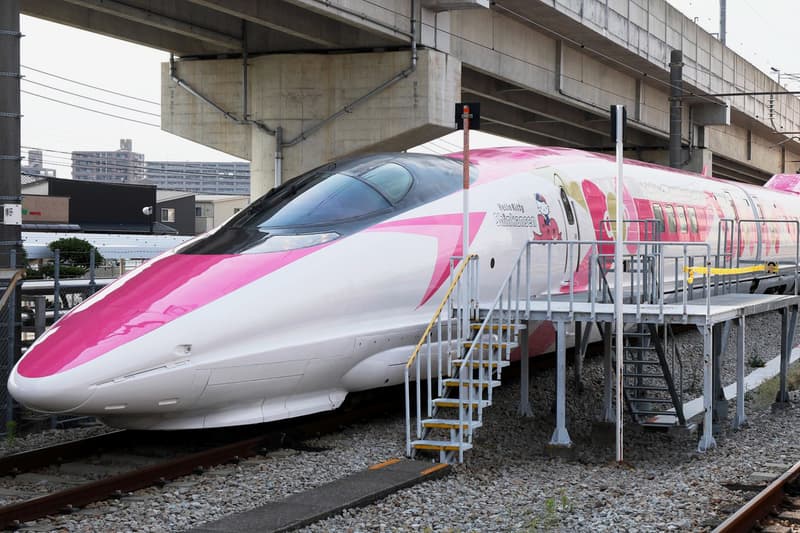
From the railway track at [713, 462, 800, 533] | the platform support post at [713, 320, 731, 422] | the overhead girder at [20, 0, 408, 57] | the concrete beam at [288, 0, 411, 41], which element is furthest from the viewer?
the overhead girder at [20, 0, 408, 57]

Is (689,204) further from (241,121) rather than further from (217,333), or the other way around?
(217,333)

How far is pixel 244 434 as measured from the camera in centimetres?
1056

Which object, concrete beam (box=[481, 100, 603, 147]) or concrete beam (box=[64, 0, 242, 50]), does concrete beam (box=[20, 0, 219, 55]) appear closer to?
concrete beam (box=[64, 0, 242, 50])

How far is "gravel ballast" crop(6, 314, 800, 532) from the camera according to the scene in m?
7.45

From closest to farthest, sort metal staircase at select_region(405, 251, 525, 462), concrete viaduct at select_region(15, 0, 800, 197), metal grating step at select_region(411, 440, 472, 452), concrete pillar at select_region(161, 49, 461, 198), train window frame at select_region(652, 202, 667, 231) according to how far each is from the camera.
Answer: metal grating step at select_region(411, 440, 472, 452)
metal staircase at select_region(405, 251, 525, 462)
train window frame at select_region(652, 202, 667, 231)
concrete viaduct at select_region(15, 0, 800, 197)
concrete pillar at select_region(161, 49, 461, 198)

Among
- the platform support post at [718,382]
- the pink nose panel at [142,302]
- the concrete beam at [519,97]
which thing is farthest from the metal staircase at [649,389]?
the concrete beam at [519,97]

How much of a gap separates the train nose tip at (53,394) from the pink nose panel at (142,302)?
89 millimetres

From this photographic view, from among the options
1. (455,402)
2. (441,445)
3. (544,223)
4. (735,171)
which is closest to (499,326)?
(455,402)

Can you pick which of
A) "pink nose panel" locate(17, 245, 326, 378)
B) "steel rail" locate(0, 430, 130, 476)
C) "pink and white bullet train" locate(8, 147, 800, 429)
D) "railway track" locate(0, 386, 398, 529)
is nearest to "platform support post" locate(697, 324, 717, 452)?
"pink and white bullet train" locate(8, 147, 800, 429)

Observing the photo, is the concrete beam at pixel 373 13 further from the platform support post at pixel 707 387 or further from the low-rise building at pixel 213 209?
the low-rise building at pixel 213 209

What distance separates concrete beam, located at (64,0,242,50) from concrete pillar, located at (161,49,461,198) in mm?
998

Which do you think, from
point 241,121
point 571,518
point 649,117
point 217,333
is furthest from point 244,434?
point 649,117

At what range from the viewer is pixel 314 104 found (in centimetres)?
2219

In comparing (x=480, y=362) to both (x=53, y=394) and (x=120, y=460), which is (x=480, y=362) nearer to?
(x=120, y=460)
